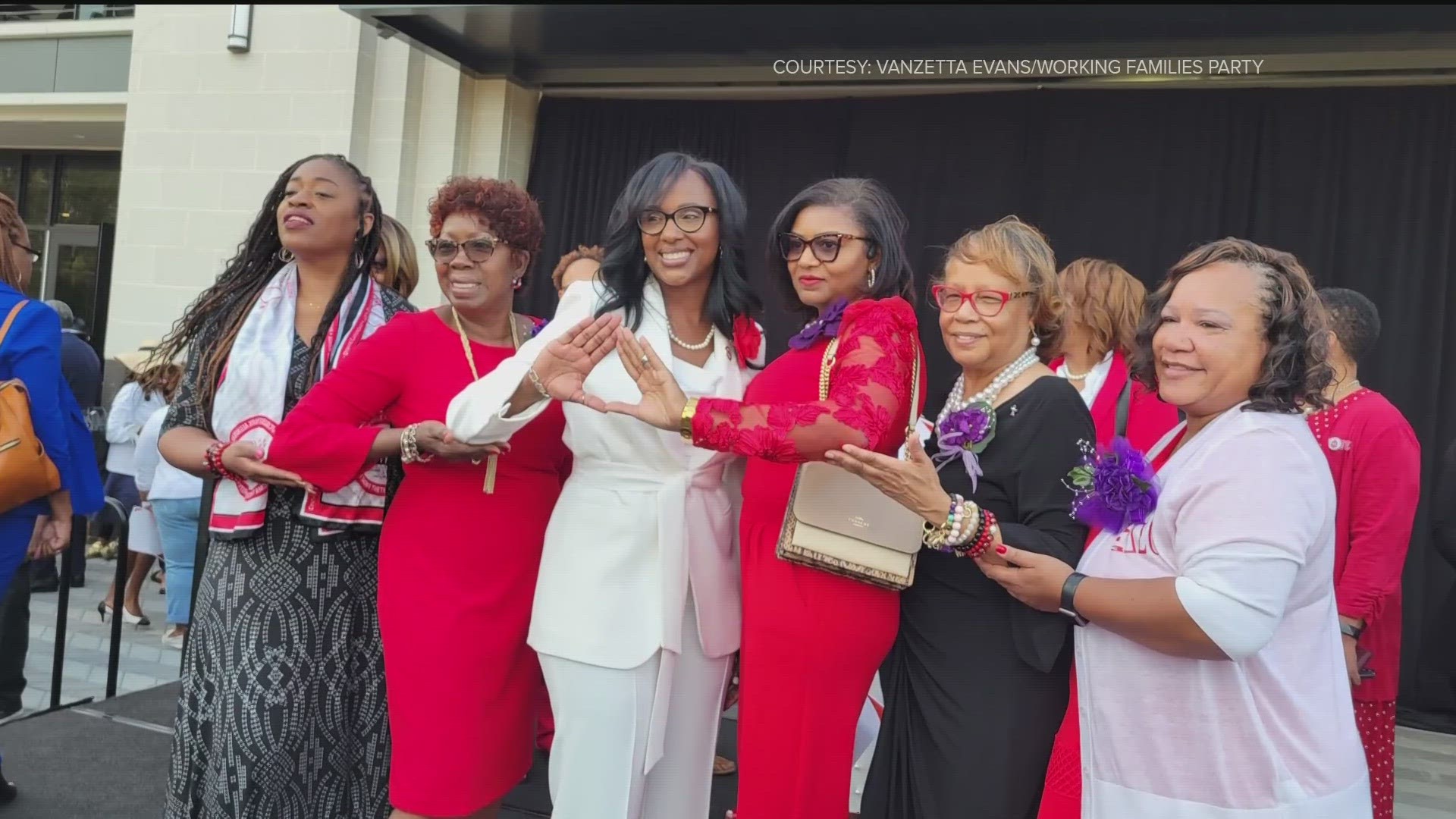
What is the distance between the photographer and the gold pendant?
2.48 meters

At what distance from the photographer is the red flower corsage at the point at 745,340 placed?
2492 millimetres

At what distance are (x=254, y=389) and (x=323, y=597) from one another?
555mm

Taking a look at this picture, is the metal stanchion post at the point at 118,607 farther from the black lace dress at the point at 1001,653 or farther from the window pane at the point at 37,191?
the window pane at the point at 37,191

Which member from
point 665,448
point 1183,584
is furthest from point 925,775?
point 665,448

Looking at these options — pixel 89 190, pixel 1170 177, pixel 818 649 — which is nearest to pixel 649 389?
pixel 818 649

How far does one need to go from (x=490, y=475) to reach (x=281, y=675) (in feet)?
2.31

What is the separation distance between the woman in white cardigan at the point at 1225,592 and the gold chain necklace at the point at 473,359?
1227mm

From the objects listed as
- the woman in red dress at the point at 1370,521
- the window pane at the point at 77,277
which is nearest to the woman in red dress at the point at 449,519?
the woman in red dress at the point at 1370,521

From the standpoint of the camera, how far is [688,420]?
199 centimetres

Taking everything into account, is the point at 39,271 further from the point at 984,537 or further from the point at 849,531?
the point at 984,537

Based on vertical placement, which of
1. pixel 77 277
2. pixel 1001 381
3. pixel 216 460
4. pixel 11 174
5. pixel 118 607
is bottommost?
pixel 118 607

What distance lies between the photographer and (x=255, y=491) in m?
2.52

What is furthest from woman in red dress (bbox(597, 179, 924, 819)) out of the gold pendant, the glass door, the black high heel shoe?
the glass door

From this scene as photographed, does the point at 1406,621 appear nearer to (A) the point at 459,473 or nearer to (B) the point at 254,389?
(A) the point at 459,473
